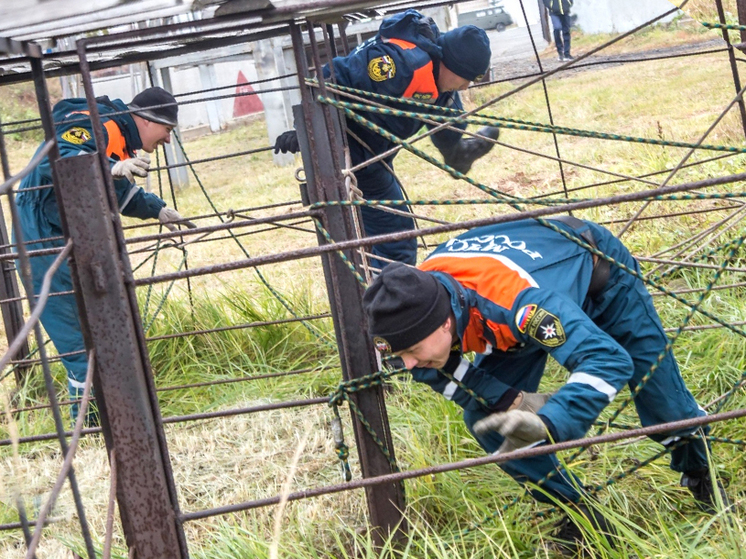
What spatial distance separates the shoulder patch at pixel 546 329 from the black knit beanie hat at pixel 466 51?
7.67 ft

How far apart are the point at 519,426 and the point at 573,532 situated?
56 cm

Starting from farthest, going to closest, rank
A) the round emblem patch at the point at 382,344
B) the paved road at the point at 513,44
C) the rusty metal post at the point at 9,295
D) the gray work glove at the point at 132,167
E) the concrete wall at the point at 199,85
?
1. the concrete wall at the point at 199,85
2. the paved road at the point at 513,44
3. the rusty metal post at the point at 9,295
4. the gray work glove at the point at 132,167
5. the round emblem patch at the point at 382,344

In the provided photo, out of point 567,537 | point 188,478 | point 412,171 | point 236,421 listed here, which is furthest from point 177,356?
point 412,171

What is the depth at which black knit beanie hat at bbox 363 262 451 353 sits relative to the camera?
6.72 ft

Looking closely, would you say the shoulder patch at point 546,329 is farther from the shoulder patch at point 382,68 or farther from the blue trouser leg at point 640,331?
the shoulder patch at point 382,68

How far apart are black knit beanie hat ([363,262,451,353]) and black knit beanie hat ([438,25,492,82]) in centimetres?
225

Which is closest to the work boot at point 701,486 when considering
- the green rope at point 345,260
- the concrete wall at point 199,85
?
the green rope at point 345,260

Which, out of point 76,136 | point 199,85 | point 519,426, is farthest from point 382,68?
point 199,85

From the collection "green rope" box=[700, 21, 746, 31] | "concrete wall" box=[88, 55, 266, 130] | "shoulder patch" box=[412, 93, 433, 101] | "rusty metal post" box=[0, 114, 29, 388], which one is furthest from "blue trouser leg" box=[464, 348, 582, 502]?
"concrete wall" box=[88, 55, 266, 130]

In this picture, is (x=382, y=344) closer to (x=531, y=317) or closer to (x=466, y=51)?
(x=531, y=317)

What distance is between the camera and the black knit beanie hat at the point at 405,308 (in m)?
2.05

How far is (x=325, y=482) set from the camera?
3.26 m

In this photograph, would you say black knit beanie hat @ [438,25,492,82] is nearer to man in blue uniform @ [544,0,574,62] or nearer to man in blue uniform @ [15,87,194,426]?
man in blue uniform @ [15,87,194,426]

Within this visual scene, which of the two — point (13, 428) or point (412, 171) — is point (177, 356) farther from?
point (412, 171)
